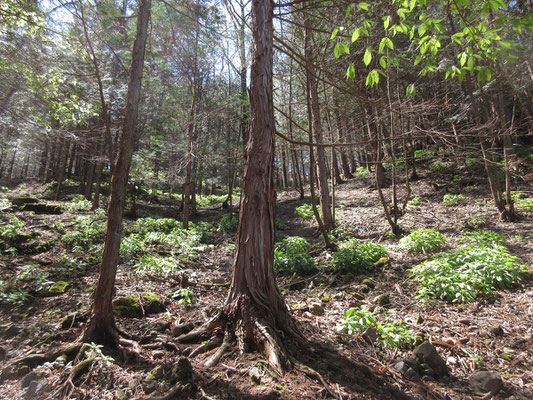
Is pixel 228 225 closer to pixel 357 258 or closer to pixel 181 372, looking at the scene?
pixel 357 258

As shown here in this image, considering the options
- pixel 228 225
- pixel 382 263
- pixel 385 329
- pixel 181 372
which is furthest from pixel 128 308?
pixel 228 225

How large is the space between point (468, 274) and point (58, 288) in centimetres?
706

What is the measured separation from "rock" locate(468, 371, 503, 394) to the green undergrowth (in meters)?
1.64

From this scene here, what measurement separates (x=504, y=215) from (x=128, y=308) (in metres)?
9.99

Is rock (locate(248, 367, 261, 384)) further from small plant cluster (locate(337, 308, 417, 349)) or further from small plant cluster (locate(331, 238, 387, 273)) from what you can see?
small plant cluster (locate(331, 238, 387, 273))

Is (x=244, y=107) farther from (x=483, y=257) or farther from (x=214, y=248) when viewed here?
(x=483, y=257)

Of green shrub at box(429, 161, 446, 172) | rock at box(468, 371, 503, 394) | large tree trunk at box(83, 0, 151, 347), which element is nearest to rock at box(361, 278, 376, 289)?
rock at box(468, 371, 503, 394)

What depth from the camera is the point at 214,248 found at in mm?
9188

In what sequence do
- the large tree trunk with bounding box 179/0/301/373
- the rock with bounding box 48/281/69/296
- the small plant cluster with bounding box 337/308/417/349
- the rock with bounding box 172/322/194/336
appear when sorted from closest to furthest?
the large tree trunk with bounding box 179/0/301/373 → the small plant cluster with bounding box 337/308/417/349 → the rock with bounding box 172/322/194/336 → the rock with bounding box 48/281/69/296

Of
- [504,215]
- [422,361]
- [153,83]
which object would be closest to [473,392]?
[422,361]

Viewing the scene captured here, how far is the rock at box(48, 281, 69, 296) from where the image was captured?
4.53m

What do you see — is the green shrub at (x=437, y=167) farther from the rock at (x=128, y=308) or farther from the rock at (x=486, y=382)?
the rock at (x=128, y=308)

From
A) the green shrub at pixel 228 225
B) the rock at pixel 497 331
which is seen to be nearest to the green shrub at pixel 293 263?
the rock at pixel 497 331

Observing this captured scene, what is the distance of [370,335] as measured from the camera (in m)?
3.28
